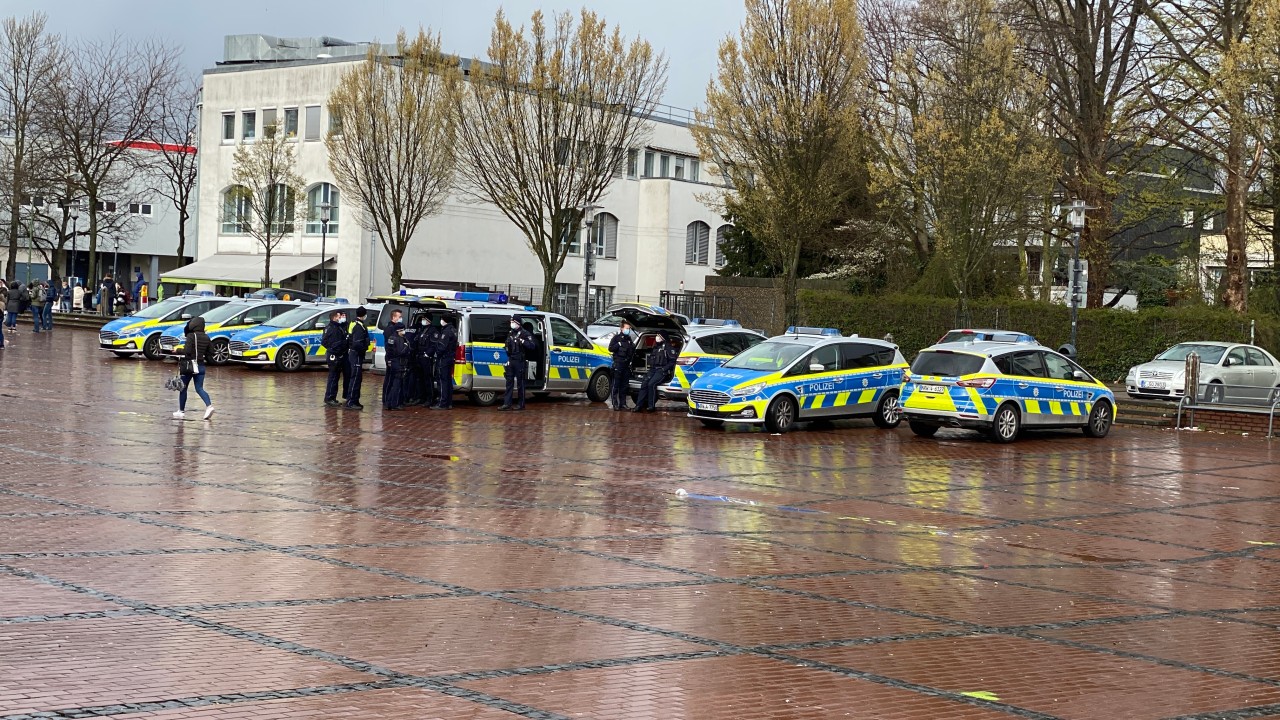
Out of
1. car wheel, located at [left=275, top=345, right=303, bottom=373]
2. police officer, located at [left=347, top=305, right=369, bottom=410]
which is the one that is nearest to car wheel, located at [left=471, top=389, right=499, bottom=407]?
police officer, located at [left=347, top=305, right=369, bottom=410]

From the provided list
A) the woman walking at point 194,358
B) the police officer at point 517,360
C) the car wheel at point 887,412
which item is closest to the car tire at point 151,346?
the police officer at point 517,360

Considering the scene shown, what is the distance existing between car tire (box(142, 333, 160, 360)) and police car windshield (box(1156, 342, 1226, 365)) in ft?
76.5

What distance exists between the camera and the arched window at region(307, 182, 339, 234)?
5553 cm

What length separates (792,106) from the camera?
35.5m

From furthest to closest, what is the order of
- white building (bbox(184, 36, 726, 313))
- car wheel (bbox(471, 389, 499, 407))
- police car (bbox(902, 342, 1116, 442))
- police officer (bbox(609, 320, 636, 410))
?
1. white building (bbox(184, 36, 726, 313))
2. police officer (bbox(609, 320, 636, 410))
3. car wheel (bbox(471, 389, 499, 407))
4. police car (bbox(902, 342, 1116, 442))

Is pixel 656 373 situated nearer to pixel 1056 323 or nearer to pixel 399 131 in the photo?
pixel 1056 323

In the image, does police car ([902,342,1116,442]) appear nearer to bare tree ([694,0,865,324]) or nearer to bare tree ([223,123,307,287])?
bare tree ([694,0,865,324])

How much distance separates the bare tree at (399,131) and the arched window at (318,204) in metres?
7.75

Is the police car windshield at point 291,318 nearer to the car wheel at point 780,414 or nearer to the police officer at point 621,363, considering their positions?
the police officer at point 621,363

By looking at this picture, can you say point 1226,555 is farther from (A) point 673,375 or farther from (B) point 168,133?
(B) point 168,133

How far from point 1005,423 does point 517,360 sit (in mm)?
8290

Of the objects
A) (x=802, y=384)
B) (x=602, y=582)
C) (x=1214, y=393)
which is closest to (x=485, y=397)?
(x=802, y=384)

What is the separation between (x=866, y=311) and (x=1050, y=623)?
32.9 m

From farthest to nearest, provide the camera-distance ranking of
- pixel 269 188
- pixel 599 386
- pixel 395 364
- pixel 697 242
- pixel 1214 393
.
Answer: pixel 697 242 → pixel 269 188 → pixel 599 386 → pixel 1214 393 → pixel 395 364
